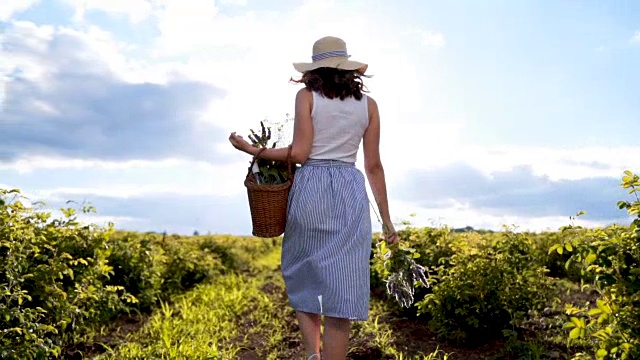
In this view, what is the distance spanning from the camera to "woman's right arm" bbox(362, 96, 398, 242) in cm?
449

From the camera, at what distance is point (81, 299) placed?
5.62 m

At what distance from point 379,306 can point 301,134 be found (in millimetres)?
4121

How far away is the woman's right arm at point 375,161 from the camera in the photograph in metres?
4.49

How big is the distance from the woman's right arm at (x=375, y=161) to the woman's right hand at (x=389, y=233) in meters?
0.06

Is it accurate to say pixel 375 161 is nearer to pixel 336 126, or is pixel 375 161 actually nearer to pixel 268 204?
pixel 336 126

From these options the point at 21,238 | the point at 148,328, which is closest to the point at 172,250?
the point at 148,328

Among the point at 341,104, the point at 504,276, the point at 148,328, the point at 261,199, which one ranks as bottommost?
the point at 148,328

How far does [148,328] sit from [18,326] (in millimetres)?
2675

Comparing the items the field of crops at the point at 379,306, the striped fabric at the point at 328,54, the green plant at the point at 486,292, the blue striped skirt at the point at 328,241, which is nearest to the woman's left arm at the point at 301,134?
the blue striped skirt at the point at 328,241

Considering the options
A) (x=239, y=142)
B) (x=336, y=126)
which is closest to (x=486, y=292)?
(x=336, y=126)

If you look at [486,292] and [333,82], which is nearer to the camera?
[333,82]

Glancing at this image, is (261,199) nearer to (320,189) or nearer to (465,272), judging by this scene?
(320,189)

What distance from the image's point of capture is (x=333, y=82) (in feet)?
14.3

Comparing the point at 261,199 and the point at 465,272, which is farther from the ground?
the point at 261,199
